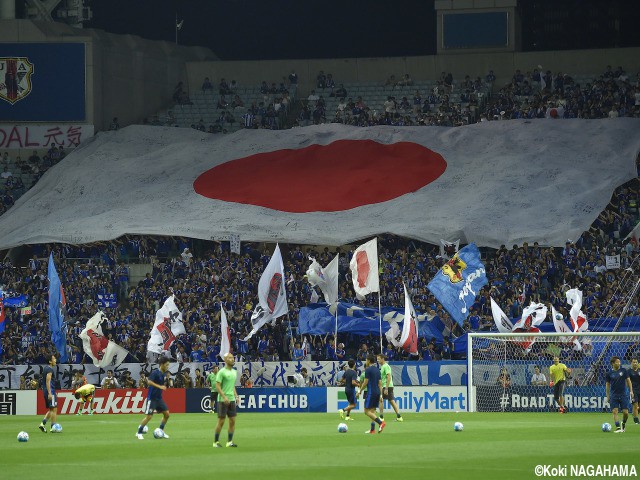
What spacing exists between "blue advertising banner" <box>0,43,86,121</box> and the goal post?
30206mm

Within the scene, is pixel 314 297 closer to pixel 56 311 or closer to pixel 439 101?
pixel 56 311

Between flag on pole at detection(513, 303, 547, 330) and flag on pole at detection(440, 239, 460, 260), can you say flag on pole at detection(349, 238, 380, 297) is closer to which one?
flag on pole at detection(513, 303, 547, 330)

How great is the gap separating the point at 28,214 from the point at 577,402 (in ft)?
89.7

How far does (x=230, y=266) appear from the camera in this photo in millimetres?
50312

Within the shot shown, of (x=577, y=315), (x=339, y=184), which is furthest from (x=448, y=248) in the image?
(x=339, y=184)

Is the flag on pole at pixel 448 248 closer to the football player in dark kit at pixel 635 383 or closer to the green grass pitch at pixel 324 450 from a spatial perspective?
the green grass pitch at pixel 324 450

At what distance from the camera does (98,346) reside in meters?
43.9

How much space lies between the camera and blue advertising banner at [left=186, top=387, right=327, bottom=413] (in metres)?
42.2

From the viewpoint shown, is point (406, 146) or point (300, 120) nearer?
point (406, 146)

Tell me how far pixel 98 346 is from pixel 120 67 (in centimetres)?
2522

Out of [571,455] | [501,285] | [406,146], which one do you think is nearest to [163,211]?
[406,146]

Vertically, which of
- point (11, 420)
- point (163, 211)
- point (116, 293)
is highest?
point (163, 211)

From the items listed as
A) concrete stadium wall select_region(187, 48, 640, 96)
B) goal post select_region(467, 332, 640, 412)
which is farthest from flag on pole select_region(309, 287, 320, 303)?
concrete stadium wall select_region(187, 48, 640, 96)

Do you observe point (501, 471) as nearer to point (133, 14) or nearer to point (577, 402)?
point (577, 402)
